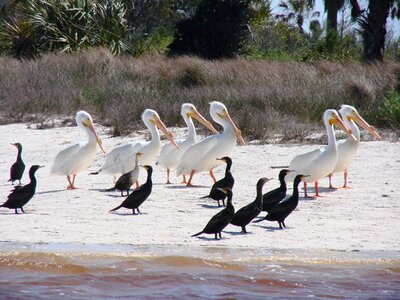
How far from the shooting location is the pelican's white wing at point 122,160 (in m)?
12.0

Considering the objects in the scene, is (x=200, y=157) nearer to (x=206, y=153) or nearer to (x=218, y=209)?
(x=206, y=153)

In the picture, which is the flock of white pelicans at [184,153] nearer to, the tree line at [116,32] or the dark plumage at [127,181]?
the dark plumage at [127,181]

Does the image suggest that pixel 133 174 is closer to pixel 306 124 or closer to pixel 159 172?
pixel 159 172

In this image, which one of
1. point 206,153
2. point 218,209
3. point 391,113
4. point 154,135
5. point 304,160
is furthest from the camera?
point 391,113

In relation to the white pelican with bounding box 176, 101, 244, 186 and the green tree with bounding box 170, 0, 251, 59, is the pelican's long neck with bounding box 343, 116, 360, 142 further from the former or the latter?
the green tree with bounding box 170, 0, 251, 59

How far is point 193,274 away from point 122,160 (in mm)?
4218

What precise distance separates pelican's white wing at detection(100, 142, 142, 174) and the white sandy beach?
289 millimetres

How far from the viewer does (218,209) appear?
10.2 m

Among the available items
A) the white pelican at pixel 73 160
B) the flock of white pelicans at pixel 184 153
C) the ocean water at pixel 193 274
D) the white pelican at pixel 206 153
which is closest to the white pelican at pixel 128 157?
the flock of white pelicans at pixel 184 153

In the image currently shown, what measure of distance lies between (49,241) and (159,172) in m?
5.13

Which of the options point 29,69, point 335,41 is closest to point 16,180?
point 29,69

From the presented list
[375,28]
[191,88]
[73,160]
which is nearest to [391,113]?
[191,88]

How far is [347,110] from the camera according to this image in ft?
41.5

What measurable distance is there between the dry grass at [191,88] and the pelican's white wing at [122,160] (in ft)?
12.0
